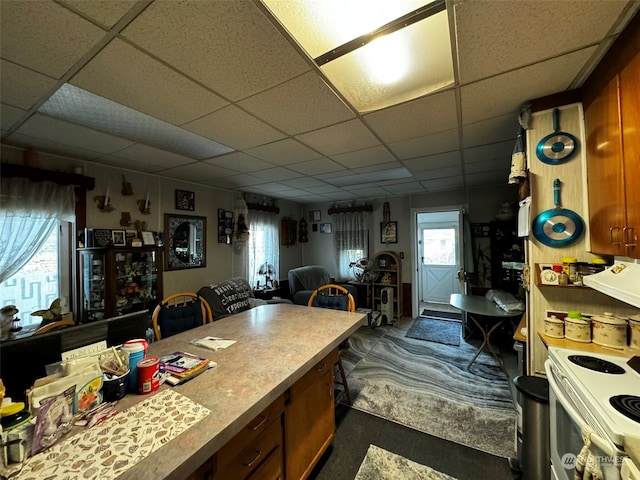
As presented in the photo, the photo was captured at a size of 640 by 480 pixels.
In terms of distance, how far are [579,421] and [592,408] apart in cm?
10

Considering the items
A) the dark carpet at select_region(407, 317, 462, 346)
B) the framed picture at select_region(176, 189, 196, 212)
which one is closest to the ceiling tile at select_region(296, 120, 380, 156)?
the framed picture at select_region(176, 189, 196, 212)

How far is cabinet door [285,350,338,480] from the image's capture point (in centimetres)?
135

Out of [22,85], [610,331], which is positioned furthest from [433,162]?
[22,85]

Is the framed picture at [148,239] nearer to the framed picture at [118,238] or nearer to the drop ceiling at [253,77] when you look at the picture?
the framed picture at [118,238]

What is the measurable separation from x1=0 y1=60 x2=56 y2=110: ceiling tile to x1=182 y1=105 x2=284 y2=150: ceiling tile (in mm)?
724

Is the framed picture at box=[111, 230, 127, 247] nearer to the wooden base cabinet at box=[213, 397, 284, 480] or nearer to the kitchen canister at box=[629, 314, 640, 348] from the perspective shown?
the wooden base cabinet at box=[213, 397, 284, 480]

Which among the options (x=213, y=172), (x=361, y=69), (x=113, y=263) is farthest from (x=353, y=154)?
(x=113, y=263)

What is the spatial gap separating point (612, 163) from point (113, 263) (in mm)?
3938

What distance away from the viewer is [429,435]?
1.96 meters

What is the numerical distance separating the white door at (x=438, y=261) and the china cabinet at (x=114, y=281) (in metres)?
5.52

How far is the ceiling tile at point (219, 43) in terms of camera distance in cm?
98

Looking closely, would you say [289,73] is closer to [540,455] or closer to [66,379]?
[66,379]

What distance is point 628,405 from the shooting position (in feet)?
3.06

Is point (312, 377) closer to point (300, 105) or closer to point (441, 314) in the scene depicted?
point (300, 105)
